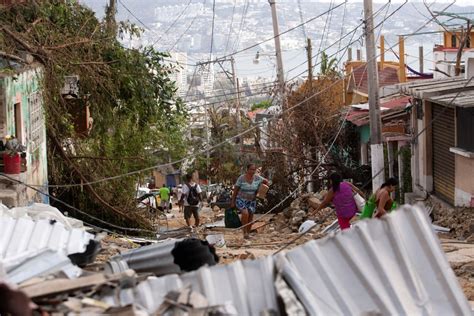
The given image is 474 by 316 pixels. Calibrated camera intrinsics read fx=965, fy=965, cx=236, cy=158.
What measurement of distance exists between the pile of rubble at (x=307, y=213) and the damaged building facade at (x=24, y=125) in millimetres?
4583

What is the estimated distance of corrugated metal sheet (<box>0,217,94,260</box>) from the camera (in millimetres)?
5957

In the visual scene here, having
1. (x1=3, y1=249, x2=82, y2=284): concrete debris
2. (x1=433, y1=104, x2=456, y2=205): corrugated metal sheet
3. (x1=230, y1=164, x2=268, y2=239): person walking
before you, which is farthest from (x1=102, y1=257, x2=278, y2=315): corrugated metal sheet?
(x1=433, y1=104, x2=456, y2=205): corrugated metal sheet

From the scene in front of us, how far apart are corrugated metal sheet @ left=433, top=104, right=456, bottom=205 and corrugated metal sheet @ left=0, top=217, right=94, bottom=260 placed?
1155 centimetres

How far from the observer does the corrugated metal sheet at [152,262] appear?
5.50 m

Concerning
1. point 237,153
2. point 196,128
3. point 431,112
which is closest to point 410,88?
point 431,112

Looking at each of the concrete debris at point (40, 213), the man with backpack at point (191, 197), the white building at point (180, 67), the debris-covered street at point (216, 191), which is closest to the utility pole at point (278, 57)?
the debris-covered street at point (216, 191)

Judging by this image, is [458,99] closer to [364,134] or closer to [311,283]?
[364,134]

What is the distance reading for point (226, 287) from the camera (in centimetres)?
470

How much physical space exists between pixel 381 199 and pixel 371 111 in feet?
23.2

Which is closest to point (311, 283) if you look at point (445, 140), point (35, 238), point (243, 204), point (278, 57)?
point (35, 238)

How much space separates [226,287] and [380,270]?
79 cm

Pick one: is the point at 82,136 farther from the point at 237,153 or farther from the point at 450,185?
the point at 237,153

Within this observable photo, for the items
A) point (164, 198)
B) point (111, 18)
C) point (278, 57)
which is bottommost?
point (164, 198)

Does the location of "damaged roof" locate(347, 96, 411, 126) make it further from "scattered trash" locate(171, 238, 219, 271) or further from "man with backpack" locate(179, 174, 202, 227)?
"scattered trash" locate(171, 238, 219, 271)
